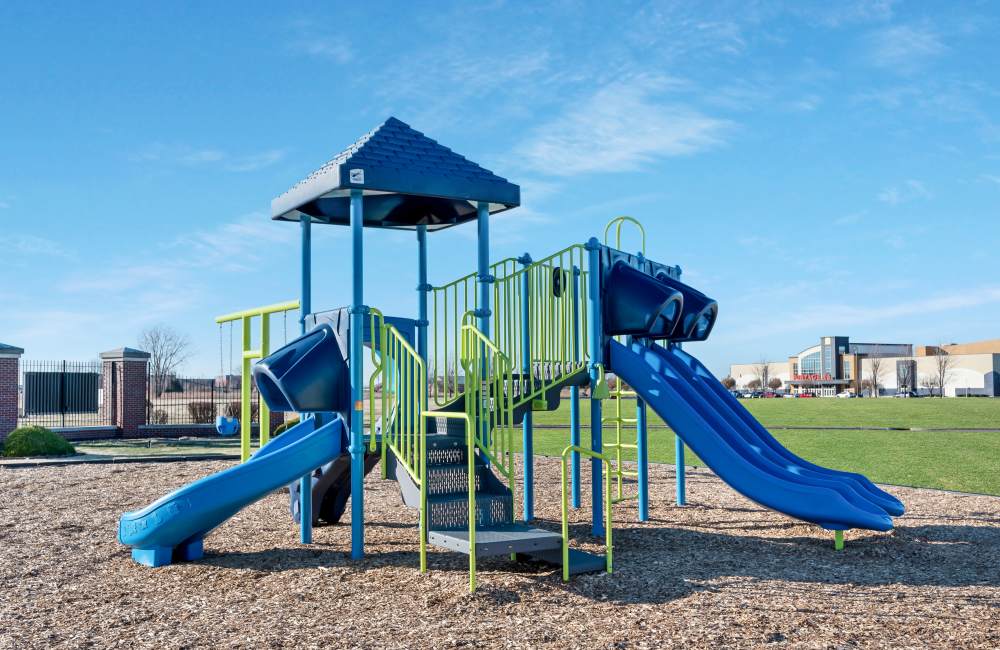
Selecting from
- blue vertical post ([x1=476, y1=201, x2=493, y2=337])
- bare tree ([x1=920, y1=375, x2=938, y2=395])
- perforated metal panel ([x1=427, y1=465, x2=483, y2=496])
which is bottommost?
bare tree ([x1=920, y1=375, x2=938, y2=395])

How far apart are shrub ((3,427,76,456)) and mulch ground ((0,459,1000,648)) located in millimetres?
9945

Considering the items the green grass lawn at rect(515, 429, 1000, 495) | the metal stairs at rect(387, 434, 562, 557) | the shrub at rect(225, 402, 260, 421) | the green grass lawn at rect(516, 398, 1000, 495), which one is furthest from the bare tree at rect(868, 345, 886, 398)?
the metal stairs at rect(387, 434, 562, 557)

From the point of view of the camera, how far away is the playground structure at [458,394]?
24.5 feet

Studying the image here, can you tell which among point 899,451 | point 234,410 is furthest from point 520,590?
point 234,410

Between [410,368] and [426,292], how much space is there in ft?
7.18

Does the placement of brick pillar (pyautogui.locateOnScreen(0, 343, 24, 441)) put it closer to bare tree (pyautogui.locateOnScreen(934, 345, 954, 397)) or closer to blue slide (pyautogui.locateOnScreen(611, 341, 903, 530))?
blue slide (pyautogui.locateOnScreen(611, 341, 903, 530))

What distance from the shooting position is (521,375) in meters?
8.48

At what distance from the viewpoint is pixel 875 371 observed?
11494 cm

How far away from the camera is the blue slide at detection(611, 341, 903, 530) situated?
8094mm

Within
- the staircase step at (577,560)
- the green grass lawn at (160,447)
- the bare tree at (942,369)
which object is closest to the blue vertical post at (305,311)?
the staircase step at (577,560)

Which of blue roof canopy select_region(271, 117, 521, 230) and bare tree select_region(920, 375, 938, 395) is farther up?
blue roof canopy select_region(271, 117, 521, 230)

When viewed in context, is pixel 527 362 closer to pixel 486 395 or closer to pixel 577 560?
pixel 486 395

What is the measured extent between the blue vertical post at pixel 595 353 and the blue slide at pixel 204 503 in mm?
2737

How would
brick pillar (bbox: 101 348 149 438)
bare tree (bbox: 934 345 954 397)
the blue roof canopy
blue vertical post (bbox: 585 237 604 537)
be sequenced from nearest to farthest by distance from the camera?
the blue roof canopy → blue vertical post (bbox: 585 237 604 537) → brick pillar (bbox: 101 348 149 438) → bare tree (bbox: 934 345 954 397)
